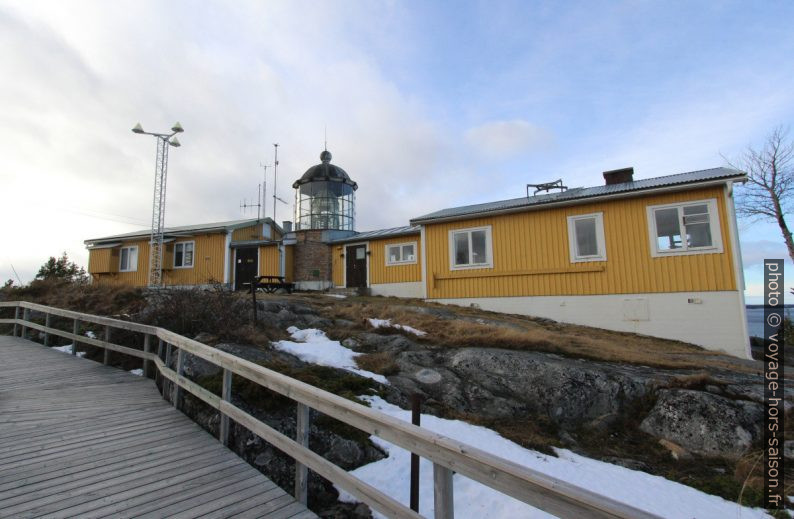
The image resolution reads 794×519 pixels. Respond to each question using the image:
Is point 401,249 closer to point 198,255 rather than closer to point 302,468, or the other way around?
point 198,255

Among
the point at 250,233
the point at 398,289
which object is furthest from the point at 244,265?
the point at 398,289

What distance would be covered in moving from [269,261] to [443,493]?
2118cm

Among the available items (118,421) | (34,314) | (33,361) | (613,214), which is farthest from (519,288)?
(34,314)

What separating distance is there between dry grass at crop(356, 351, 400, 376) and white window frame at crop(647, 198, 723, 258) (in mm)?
9024

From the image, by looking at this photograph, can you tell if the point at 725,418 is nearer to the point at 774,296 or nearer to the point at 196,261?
the point at 774,296

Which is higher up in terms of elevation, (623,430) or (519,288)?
(519,288)

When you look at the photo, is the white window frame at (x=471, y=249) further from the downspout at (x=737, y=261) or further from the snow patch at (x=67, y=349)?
the snow patch at (x=67, y=349)

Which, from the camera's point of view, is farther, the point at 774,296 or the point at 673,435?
the point at 673,435

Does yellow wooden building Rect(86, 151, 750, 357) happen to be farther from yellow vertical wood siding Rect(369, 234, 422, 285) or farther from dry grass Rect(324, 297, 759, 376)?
dry grass Rect(324, 297, 759, 376)

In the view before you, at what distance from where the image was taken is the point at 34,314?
14.0m

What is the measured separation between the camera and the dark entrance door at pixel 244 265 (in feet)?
73.7

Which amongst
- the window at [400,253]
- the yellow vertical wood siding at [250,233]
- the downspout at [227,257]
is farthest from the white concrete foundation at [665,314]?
the yellow vertical wood siding at [250,233]

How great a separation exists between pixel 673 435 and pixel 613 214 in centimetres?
820

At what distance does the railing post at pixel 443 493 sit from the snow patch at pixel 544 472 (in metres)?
1.82
